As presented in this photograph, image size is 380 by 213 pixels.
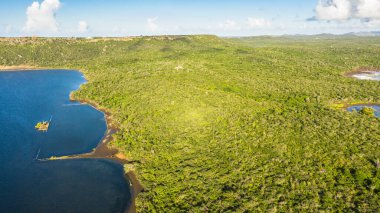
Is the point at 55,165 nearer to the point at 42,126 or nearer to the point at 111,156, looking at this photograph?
the point at 111,156

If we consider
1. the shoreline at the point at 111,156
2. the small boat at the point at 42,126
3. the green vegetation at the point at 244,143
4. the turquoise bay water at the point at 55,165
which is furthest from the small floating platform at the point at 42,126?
the green vegetation at the point at 244,143

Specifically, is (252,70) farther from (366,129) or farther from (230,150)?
(230,150)

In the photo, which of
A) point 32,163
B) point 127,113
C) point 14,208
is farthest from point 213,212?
point 127,113

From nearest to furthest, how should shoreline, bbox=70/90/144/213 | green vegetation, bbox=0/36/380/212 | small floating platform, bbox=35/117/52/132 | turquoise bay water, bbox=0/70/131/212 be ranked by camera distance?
green vegetation, bbox=0/36/380/212, turquoise bay water, bbox=0/70/131/212, shoreline, bbox=70/90/144/213, small floating platform, bbox=35/117/52/132

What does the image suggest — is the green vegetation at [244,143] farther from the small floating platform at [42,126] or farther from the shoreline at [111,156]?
Answer: the small floating platform at [42,126]

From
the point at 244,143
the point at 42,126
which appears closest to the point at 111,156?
the point at 42,126

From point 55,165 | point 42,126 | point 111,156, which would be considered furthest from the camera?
point 42,126

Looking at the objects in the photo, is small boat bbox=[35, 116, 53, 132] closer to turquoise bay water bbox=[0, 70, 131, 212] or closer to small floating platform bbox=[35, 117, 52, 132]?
small floating platform bbox=[35, 117, 52, 132]

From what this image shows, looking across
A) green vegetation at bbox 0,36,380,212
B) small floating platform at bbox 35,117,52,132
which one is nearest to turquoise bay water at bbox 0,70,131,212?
A: small floating platform at bbox 35,117,52,132
